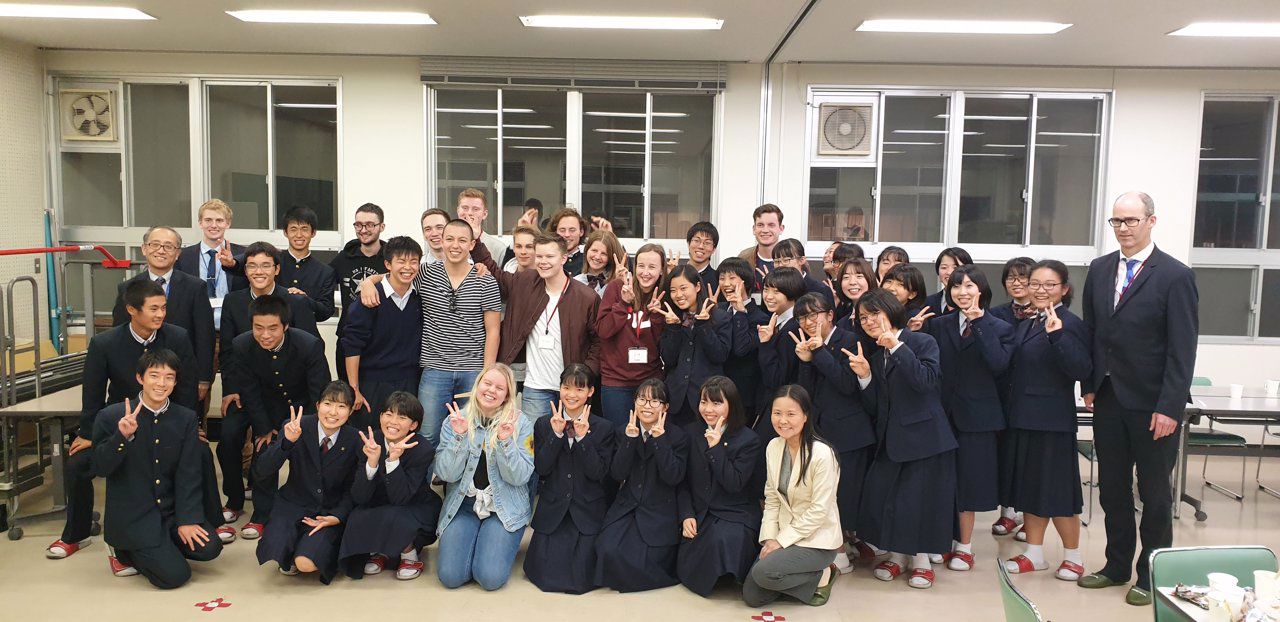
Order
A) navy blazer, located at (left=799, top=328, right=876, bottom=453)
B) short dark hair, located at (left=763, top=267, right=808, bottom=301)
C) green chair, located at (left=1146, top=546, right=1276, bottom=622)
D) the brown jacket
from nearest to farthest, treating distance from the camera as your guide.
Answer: green chair, located at (left=1146, top=546, right=1276, bottom=622)
navy blazer, located at (left=799, top=328, right=876, bottom=453)
short dark hair, located at (left=763, top=267, right=808, bottom=301)
the brown jacket

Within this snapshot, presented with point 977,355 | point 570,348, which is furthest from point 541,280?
point 977,355

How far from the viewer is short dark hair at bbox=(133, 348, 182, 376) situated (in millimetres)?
3658

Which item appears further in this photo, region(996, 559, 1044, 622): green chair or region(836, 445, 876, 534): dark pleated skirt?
region(836, 445, 876, 534): dark pleated skirt

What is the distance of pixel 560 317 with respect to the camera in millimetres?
4250

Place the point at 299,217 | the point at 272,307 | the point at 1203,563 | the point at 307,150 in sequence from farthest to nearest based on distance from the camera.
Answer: the point at 307,150 < the point at 299,217 < the point at 272,307 < the point at 1203,563

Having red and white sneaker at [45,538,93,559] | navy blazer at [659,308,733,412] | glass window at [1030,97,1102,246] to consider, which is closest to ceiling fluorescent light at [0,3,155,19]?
red and white sneaker at [45,538,93,559]

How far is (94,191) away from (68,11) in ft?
7.12

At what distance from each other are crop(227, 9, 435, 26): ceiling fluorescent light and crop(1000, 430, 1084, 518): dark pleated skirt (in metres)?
4.80

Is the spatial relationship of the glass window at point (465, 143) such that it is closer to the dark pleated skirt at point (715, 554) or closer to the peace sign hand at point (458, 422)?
the peace sign hand at point (458, 422)

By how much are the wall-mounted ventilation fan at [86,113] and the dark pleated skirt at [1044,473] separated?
25.7 ft

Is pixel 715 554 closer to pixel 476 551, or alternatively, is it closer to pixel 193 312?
pixel 476 551

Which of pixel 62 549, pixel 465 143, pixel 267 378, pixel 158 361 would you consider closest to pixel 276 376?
pixel 267 378

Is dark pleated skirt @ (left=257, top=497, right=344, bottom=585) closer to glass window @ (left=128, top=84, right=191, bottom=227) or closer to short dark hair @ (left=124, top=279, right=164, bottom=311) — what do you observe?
short dark hair @ (left=124, top=279, right=164, bottom=311)

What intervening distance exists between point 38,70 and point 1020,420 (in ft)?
27.3
